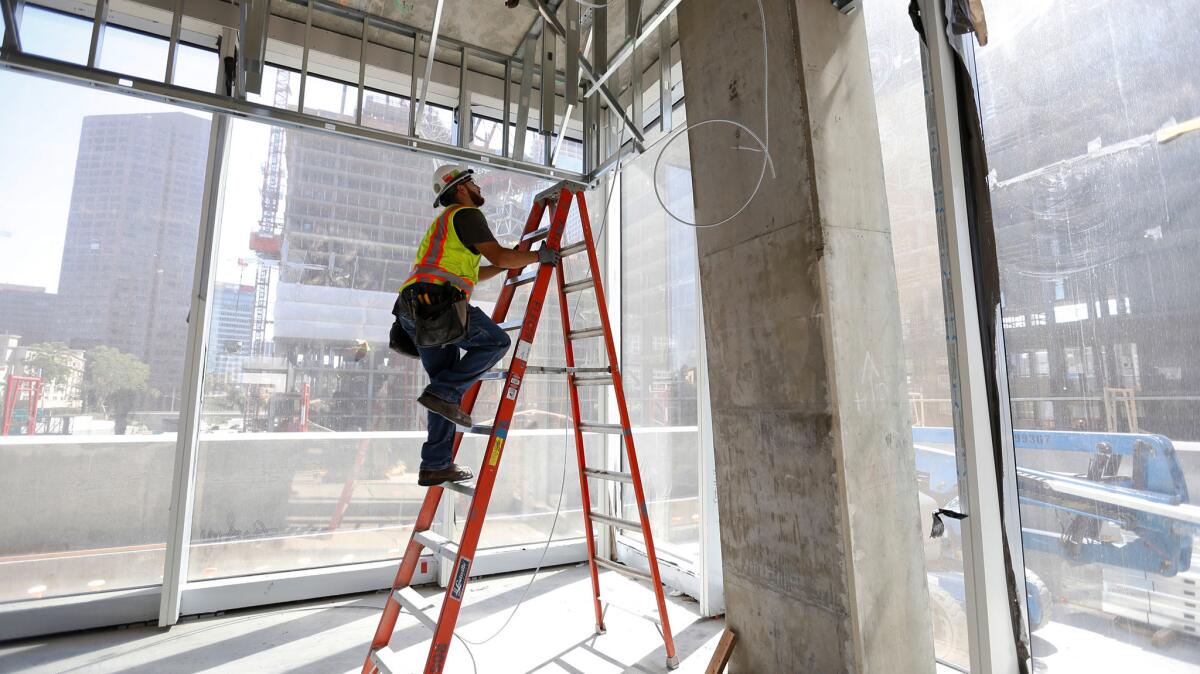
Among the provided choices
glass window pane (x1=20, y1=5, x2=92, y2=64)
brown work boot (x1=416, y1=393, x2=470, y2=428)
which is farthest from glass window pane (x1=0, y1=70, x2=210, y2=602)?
brown work boot (x1=416, y1=393, x2=470, y2=428)

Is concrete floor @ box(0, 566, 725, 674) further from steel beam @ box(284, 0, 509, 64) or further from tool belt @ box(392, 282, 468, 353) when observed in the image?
steel beam @ box(284, 0, 509, 64)

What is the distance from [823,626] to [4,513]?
357 centimetres

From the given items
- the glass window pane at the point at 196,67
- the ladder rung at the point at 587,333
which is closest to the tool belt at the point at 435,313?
the ladder rung at the point at 587,333

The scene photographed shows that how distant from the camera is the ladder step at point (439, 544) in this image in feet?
6.04

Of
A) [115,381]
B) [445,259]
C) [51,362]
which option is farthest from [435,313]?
[51,362]

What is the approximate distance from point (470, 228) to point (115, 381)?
2233mm

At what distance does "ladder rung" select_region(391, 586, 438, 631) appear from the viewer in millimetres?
1750

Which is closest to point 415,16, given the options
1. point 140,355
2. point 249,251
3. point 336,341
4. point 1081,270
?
point 249,251

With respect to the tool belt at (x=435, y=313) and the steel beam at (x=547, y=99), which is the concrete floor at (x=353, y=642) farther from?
the steel beam at (x=547, y=99)

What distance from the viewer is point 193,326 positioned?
9.25 ft

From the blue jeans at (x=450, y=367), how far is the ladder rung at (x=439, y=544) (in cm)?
16

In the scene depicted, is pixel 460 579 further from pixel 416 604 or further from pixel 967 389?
pixel 967 389

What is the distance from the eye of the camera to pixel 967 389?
4.62 feet

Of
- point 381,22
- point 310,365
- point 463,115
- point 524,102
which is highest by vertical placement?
point 381,22
